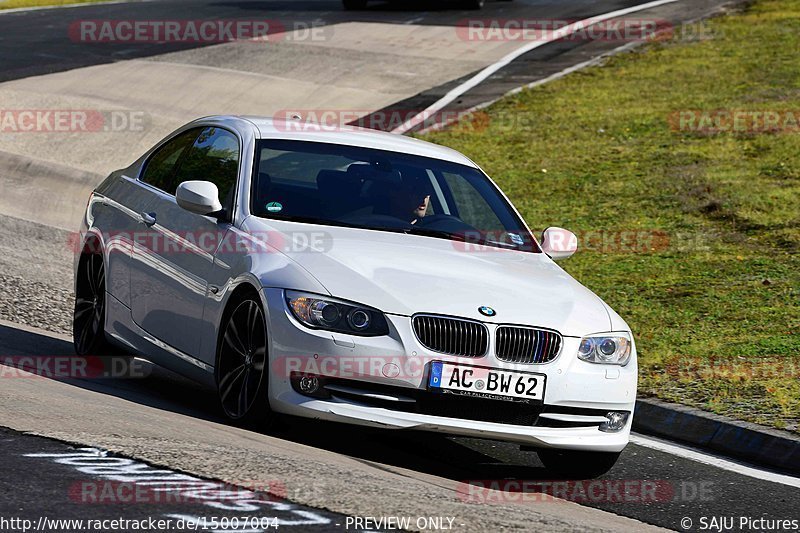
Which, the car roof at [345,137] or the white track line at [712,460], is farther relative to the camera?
the car roof at [345,137]

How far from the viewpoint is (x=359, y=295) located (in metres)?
6.82

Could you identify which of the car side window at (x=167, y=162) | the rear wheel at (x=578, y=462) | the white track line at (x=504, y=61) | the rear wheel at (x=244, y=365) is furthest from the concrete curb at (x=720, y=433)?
the white track line at (x=504, y=61)

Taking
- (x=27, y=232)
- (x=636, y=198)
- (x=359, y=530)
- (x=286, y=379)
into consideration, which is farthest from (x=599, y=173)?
(x=359, y=530)

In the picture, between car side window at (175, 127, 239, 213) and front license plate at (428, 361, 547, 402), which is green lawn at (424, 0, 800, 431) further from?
car side window at (175, 127, 239, 213)

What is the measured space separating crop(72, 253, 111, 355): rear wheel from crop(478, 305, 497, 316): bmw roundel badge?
3.02m

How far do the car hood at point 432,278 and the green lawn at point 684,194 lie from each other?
184 centimetres

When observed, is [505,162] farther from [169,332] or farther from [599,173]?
[169,332]

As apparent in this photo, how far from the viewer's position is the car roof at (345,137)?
27.6 ft

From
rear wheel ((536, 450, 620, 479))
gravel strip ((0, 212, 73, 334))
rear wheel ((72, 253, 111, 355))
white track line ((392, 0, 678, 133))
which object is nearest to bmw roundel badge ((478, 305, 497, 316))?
rear wheel ((536, 450, 620, 479))

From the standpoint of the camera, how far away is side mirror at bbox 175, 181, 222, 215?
25.4 ft

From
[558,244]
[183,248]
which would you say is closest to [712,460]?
[558,244]

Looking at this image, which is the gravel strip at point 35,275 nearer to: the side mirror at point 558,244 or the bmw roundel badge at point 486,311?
the side mirror at point 558,244

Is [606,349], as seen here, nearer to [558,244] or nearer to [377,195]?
[558,244]

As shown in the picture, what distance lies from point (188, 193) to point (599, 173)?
1126 centimetres
